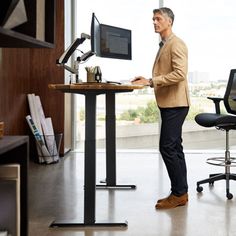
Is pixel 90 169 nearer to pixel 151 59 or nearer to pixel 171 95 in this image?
pixel 171 95

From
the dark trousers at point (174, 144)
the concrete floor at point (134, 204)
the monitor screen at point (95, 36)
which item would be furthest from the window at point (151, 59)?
the dark trousers at point (174, 144)

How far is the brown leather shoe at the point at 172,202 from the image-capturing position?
11.1 ft

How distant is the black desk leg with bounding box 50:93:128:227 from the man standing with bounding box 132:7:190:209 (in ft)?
1.95

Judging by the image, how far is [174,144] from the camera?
11.2ft

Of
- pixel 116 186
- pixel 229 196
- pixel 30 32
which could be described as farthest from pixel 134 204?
pixel 30 32

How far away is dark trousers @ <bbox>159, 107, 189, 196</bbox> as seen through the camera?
3.38 m

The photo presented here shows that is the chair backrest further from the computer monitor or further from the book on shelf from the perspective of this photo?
the book on shelf

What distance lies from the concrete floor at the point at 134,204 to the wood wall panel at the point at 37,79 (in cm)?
70

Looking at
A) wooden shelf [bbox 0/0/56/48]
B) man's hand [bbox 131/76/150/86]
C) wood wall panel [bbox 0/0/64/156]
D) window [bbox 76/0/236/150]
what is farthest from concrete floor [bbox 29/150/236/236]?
wooden shelf [bbox 0/0/56/48]

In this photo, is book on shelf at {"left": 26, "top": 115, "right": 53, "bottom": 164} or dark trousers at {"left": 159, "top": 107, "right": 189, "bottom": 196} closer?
dark trousers at {"left": 159, "top": 107, "right": 189, "bottom": 196}

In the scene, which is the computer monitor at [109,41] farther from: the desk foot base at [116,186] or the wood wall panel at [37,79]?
the wood wall panel at [37,79]

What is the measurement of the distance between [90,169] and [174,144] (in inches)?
31.5

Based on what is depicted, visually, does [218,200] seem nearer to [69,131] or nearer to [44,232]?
[44,232]

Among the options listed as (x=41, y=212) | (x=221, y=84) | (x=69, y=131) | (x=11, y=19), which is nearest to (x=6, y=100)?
(x=69, y=131)
